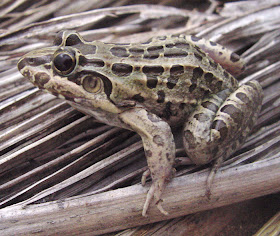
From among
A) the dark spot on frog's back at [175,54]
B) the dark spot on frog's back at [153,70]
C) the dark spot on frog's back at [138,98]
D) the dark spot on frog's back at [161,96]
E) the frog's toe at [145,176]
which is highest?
the dark spot on frog's back at [175,54]

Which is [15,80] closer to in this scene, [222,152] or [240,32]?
[222,152]

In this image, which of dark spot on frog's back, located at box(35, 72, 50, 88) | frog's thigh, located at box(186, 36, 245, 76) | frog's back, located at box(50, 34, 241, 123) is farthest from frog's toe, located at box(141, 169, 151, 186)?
frog's thigh, located at box(186, 36, 245, 76)

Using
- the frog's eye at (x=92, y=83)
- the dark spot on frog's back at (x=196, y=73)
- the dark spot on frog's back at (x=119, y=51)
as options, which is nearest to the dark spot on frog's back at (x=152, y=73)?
the dark spot on frog's back at (x=119, y=51)

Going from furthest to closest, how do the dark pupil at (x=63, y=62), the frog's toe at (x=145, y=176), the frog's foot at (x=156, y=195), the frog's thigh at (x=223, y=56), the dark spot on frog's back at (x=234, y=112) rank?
1. the frog's thigh at (x=223, y=56)
2. the dark spot on frog's back at (x=234, y=112)
3. the frog's toe at (x=145, y=176)
4. the frog's foot at (x=156, y=195)
5. the dark pupil at (x=63, y=62)

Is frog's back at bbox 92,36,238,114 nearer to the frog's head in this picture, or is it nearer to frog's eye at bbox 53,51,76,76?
the frog's head

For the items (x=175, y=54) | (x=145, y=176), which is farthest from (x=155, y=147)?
(x=175, y=54)

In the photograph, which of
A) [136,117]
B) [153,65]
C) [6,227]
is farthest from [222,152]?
[6,227]

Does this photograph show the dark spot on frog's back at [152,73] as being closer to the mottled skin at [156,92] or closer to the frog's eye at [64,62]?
the mottled skin at [156,92]
